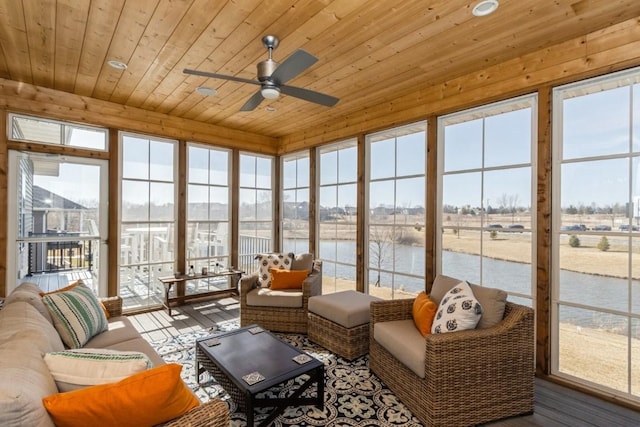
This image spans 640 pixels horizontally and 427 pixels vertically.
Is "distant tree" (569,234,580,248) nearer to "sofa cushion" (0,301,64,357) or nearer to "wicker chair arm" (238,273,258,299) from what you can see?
"wicker chair arm" (238,273,258,299)

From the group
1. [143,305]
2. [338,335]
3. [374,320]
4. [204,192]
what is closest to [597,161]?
[374,320]

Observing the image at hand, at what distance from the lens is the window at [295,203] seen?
17.4 ft

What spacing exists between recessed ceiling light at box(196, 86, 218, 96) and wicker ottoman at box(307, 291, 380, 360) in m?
2.57


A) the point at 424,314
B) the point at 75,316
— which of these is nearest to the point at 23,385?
the point at 75,316

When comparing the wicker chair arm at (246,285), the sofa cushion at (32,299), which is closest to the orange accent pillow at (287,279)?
the wicker chair arm at (246,285)

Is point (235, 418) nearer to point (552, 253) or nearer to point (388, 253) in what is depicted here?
point (388, 253)

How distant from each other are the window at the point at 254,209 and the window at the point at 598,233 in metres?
4.22

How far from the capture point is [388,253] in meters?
4.05

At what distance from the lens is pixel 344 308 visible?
3016 mm

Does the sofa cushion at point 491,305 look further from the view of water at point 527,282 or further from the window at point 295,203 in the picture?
the window at point 295,203

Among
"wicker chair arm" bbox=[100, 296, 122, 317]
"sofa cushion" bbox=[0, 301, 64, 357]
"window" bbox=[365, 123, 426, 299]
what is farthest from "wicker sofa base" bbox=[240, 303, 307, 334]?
"sofa cushion" bbox=[0, 301, 64, 357]

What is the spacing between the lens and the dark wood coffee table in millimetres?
1938

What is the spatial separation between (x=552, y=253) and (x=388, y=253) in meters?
1.75

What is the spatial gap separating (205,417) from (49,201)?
12.9ft
